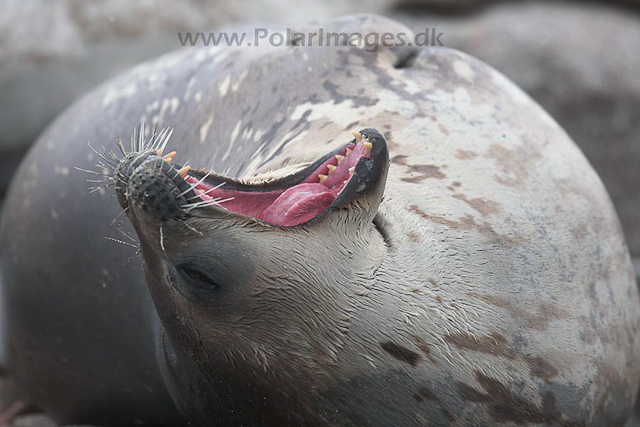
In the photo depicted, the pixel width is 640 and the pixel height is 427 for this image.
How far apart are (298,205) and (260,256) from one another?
0.47 feet

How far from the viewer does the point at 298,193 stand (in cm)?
207

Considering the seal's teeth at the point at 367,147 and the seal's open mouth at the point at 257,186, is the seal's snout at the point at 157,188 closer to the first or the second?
the seal's open mouth at the point at 257,186

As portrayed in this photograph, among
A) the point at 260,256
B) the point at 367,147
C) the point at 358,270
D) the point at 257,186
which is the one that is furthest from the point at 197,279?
the point at 367,147

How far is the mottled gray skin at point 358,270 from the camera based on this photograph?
2070 millimetres

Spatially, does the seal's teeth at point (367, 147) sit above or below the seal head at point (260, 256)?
above

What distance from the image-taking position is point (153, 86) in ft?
11.3

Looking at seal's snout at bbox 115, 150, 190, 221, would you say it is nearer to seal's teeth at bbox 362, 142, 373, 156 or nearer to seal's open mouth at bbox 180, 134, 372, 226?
seal's open mouth at bbox 180, 134, 372, 226

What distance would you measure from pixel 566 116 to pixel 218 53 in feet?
9.40

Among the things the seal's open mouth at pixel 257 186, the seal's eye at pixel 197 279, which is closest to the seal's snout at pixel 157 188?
the seal's open mouth at pixel 257 186

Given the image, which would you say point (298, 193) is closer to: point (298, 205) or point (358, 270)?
point (298, 205)

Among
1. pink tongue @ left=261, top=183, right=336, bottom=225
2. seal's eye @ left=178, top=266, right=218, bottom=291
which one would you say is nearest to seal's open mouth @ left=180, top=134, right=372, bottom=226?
pink tongue @ left=261, top=183, right=336, bottom=225

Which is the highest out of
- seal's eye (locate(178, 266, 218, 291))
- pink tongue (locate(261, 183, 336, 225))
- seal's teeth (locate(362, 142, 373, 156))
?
seal's teeth (locate(362, 142, 373, 156))

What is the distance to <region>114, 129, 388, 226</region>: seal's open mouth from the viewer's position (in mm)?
1908

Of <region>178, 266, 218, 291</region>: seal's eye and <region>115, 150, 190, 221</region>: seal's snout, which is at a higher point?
<region>115, 150, 190, 221</region>: seal's snout
